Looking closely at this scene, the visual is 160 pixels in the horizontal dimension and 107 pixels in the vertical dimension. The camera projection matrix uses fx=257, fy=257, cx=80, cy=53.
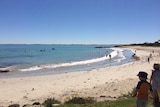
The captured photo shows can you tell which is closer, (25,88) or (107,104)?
(107,104)

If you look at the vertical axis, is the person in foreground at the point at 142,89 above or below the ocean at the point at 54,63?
above

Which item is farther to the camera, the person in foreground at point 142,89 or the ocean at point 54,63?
the ocean at point 54,63

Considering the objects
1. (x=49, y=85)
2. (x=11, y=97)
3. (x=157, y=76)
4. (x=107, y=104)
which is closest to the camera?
(x=157, y=76)

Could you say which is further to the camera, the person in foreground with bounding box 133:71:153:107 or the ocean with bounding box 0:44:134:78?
the ocean with bounding box 0:44:134:78

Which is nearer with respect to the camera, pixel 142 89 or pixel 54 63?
pixel 142 89

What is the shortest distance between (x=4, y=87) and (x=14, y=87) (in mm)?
825

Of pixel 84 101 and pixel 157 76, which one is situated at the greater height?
pixel 157 76

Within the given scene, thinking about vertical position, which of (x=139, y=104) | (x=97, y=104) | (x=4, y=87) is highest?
(x=139, y=104)

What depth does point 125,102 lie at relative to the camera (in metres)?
10.4

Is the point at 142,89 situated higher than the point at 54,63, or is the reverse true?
the point at 142,89

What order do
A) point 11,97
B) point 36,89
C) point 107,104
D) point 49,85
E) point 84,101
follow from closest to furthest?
point 107,104, point 84,101, point 11,97, point 36,89, point 49,85

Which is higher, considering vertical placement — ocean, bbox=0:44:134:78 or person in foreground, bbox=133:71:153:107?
person in foreground, bbox=133:71:153:107

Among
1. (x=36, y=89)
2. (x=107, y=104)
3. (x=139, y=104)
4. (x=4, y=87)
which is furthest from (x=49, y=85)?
(x=139, y=104)

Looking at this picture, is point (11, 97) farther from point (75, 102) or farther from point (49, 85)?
point (75, 102)
